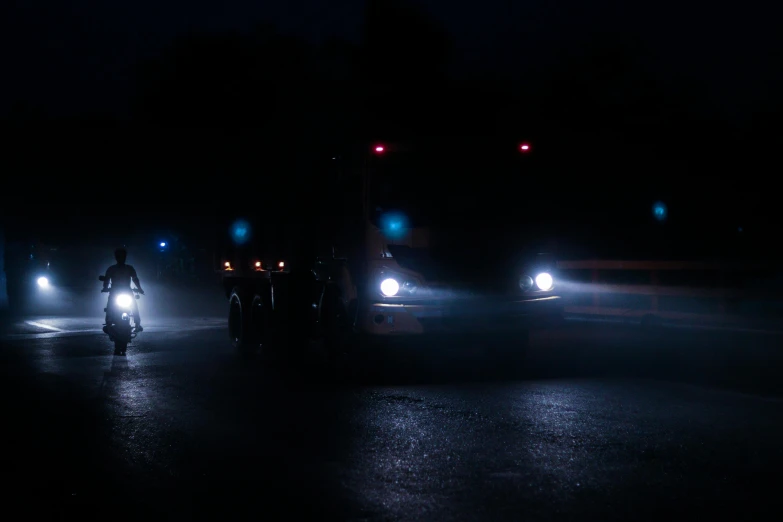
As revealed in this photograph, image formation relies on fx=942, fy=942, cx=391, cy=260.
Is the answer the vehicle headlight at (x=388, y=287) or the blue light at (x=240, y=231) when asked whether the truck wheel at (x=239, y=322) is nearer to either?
the blue light at (x=240, y=231)

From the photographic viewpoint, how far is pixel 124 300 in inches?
563

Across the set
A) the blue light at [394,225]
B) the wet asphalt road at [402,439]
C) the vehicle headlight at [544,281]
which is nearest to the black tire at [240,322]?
the wet asphalt road at [402,439]

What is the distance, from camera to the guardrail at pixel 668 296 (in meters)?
17.4

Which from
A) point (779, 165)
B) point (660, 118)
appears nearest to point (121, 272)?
point (779, 165)

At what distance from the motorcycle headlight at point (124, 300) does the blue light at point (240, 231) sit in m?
1.83

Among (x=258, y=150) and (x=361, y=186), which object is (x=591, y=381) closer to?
(x=361, y=186)

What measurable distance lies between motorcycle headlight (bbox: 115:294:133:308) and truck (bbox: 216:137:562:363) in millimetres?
3059

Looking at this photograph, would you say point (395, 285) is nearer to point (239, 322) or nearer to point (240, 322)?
point (240, 322)

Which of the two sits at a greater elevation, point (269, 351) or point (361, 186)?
point (361, 186)

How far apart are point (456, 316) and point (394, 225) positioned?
1.30m

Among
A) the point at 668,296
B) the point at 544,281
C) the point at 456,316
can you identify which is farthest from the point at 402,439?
the point at 668,296

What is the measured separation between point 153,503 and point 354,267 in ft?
19.8

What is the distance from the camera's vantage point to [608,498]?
548 cm

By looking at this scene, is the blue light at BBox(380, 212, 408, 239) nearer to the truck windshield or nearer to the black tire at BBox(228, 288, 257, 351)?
the truck windshield
